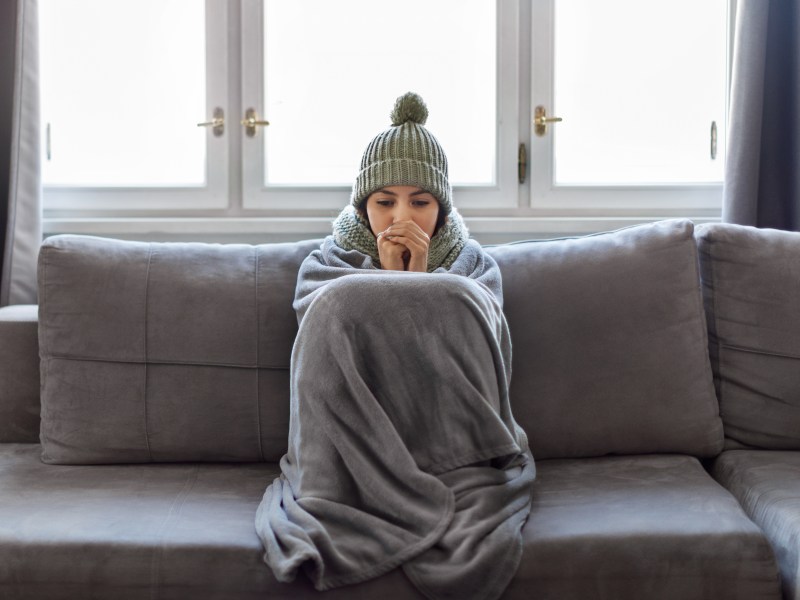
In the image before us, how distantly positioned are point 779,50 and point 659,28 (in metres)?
0.34

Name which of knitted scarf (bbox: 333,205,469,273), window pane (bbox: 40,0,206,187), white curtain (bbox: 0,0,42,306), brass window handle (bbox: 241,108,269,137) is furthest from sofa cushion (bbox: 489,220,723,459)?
white curtain (bbox: 0,0,42,306)

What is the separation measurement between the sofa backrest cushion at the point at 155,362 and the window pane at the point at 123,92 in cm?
73

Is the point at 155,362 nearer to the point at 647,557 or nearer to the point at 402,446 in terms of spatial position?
the point at 402,446

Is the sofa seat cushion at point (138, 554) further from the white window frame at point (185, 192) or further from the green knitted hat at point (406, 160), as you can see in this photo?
the white window frame at point (185, 192)

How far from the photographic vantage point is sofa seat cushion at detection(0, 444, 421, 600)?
4.51ft

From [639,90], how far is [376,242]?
1.09 metres

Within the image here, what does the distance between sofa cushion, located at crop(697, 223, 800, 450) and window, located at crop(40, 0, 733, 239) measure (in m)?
0.61

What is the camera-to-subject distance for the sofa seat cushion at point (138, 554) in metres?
1.37

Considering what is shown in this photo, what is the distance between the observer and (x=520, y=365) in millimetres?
1863

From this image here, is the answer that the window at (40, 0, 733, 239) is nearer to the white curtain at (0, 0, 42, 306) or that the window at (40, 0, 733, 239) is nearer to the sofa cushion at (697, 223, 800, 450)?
the white curtain at (0, 0, 42, 306)

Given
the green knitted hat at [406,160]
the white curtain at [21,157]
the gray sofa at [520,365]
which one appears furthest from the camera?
the white curtain at [21,157]

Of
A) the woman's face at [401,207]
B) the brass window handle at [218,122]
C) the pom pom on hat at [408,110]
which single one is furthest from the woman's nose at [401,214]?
the brass window handle at [218,122]

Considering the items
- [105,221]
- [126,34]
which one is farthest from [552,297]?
[126,34]

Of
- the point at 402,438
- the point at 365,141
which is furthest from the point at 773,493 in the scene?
the point at 365,141
